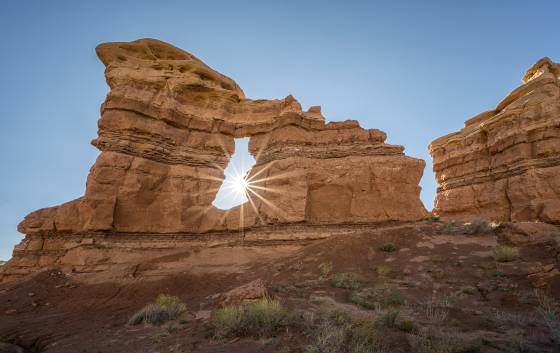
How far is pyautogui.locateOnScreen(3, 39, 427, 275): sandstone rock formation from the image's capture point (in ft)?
49.4

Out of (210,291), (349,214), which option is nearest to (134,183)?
(210,291)

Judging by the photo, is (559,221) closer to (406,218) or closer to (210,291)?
(406,218)

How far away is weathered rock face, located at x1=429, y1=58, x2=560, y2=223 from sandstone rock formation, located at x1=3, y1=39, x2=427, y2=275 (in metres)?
7.85

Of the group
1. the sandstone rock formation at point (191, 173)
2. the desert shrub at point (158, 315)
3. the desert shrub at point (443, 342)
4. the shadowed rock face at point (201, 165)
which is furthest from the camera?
the shadowed rock face at point (201, 165)

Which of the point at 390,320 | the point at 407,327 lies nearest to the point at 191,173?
the point at 390,320

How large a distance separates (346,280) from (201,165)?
41.8 ft

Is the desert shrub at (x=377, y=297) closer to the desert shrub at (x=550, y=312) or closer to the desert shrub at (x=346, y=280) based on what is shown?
the desert shrub at (x=346, y=280)

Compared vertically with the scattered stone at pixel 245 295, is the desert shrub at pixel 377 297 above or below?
below

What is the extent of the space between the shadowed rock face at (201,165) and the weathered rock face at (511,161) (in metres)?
7.88

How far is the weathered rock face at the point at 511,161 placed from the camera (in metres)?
18.4

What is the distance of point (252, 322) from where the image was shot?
504 cm

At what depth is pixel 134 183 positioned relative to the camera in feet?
52.9

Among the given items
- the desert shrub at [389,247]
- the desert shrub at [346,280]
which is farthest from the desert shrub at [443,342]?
the desert shrub at [389,247]

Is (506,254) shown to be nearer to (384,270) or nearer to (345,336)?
(384,270)
